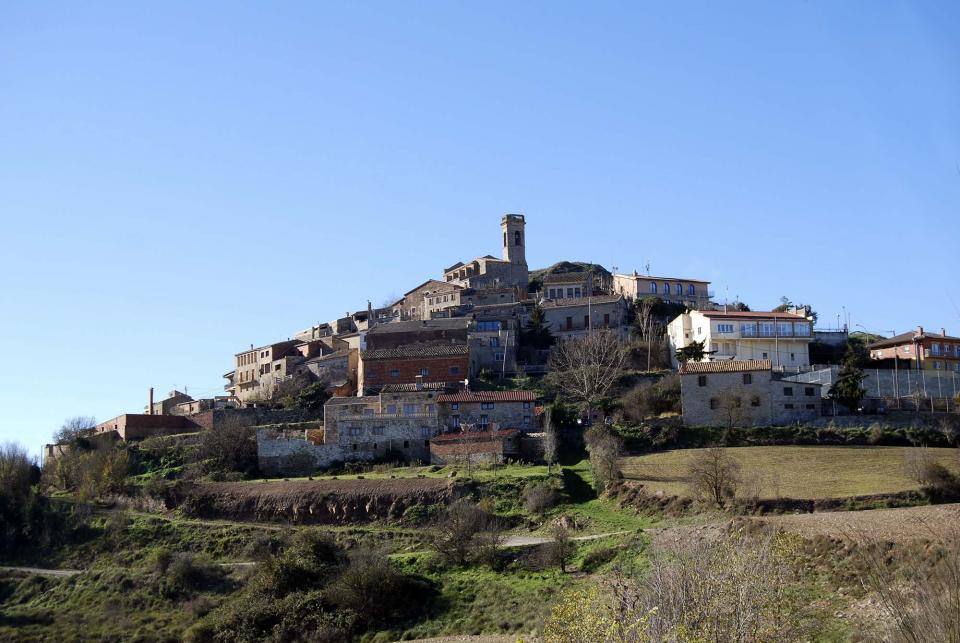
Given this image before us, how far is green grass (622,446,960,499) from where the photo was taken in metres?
45.6

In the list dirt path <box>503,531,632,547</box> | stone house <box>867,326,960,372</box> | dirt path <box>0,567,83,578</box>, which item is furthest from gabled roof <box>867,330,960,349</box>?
dirt path <box>0,567,83,578</box>

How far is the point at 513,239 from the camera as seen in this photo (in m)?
110

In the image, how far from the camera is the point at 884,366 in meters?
68.4

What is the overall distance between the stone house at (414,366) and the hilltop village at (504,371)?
9 cm

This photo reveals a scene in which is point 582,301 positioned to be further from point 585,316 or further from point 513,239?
point 513,239

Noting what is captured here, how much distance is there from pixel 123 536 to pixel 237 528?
6059mm

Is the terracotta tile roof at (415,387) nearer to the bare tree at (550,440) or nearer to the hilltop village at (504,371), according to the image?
the hilltop village at (504,371)

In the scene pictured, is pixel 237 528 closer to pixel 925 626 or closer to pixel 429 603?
pixel 429 603

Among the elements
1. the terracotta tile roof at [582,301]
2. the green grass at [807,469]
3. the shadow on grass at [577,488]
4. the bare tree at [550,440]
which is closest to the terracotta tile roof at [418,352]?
the bare tree at [550,440]

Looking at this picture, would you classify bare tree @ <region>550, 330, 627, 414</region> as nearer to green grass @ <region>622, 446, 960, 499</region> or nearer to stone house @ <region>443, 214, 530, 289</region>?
green grass @ <region>622, 446, 960, 499</region>

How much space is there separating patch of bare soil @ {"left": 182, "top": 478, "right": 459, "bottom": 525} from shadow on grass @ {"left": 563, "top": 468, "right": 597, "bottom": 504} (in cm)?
521

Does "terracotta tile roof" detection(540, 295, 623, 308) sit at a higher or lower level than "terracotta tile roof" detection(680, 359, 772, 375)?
higher

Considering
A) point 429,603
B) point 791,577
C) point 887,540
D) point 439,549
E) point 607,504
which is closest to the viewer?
point 791,577

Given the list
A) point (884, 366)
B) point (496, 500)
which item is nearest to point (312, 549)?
point (496, 500)
